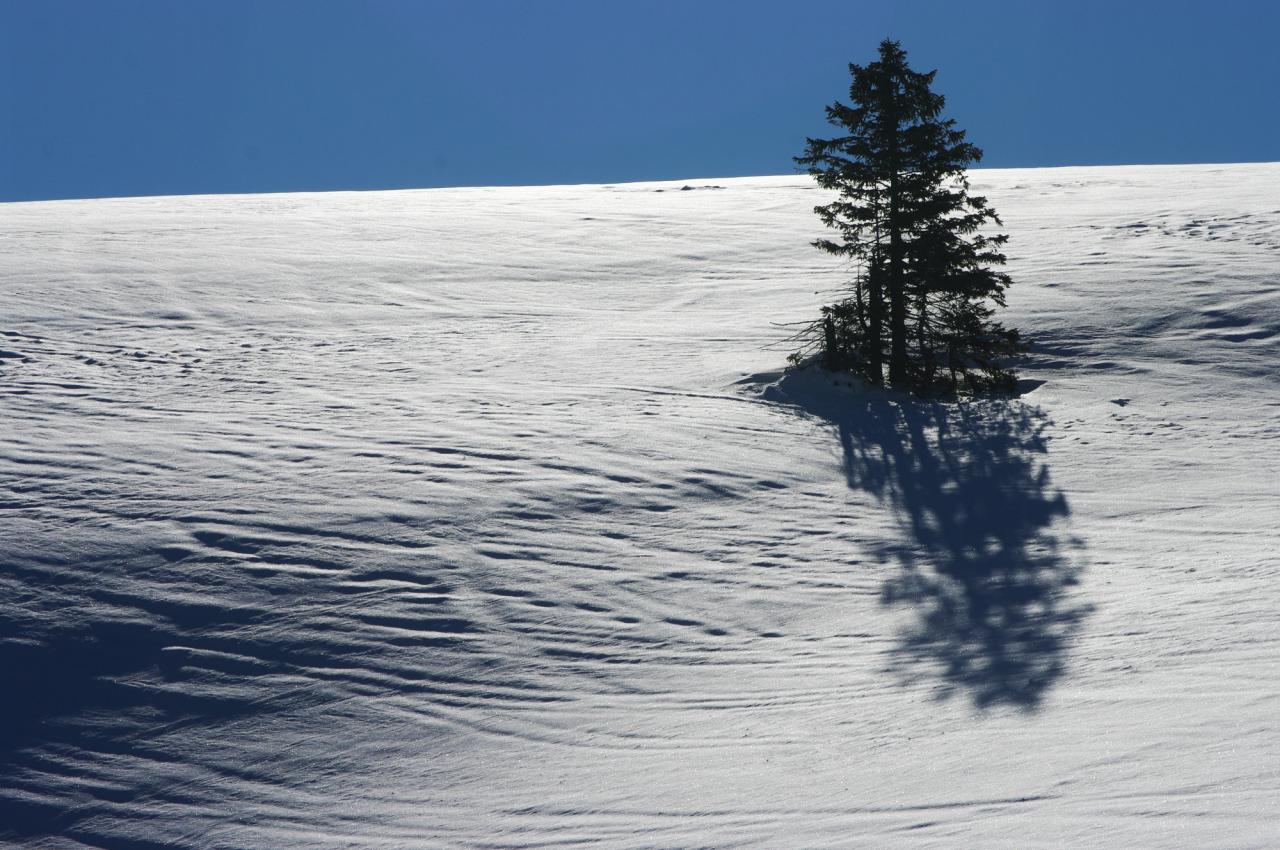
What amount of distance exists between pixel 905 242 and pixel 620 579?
25.5 ft

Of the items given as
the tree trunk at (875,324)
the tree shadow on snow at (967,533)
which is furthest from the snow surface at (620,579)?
the tree trunk at (875,324)

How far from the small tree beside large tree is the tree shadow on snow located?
644 mm

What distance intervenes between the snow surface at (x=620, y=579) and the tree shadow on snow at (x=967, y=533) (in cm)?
5

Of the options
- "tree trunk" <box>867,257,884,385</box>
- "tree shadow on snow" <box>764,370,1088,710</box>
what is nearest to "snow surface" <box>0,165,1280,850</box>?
"tree shadow on snow" <box>764,370,1088,710</box>

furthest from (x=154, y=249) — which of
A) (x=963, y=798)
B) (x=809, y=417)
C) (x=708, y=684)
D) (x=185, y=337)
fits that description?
(x=963, y=798)

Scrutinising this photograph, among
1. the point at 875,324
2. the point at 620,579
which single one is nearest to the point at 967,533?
the point at 620,579

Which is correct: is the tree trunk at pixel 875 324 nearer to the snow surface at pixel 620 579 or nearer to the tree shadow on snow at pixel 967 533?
the tree shadow on snow at pixel 967 533

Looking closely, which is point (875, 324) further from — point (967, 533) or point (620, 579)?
point (620, 579)

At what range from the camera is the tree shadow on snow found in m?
7.50

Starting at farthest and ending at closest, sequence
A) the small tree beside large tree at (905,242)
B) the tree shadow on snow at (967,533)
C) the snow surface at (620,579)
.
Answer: the small tree beside large tree at (905,242), the tree shadow on snow at (967,533), the snow surface at (620,579)

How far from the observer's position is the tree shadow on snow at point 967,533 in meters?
7.50

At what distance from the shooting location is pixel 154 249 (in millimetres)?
22703

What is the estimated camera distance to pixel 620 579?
30.0 feet

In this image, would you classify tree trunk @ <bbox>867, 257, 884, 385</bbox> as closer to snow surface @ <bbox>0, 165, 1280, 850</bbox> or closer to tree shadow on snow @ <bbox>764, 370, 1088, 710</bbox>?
tree shadow on snow @ <bbox>764, 370, 1088, 710</bbox>
